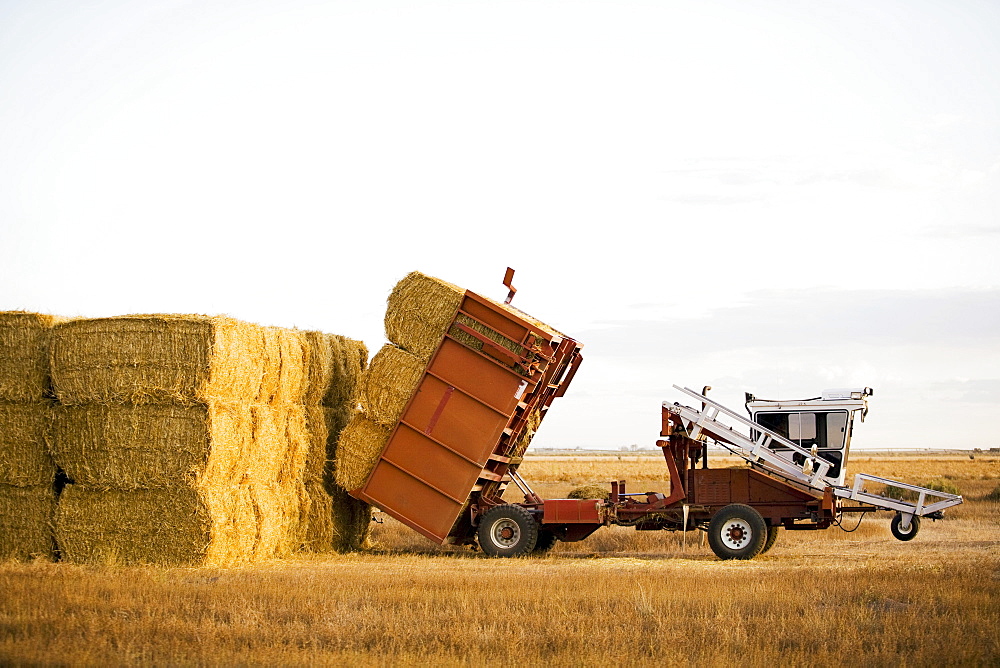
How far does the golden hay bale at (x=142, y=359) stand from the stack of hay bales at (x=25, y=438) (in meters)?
0.38

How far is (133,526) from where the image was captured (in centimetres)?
1531

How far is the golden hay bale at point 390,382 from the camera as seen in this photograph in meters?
17.5

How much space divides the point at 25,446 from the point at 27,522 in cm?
106

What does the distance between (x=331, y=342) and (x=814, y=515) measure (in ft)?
27.9

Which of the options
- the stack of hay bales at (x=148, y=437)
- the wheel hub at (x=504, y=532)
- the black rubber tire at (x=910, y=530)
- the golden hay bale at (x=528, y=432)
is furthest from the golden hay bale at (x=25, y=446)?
the black rubber tire at (x=910, y=530)

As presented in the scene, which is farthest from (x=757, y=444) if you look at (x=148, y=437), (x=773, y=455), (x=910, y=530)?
(x=148, y=437)

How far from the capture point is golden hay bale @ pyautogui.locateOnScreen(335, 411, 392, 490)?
17.8 m

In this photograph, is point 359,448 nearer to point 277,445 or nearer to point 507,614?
point 277,445

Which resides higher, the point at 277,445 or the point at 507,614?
the point at 277,445

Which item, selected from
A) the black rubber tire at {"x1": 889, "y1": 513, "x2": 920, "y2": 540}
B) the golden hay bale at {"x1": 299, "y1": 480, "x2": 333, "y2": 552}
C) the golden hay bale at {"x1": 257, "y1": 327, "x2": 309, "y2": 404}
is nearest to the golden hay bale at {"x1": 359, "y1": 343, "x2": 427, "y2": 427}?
the golden hay bale at {"x1": 257, "y1": 327, "x2": 309, "y2": 404}

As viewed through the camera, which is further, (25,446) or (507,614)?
(25,446)

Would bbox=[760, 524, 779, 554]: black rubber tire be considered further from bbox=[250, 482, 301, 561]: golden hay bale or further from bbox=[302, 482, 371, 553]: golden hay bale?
bbox=[250, 482, 301, 561]: golden hay bale

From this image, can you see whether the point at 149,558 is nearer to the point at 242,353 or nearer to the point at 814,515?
the point at 242,353

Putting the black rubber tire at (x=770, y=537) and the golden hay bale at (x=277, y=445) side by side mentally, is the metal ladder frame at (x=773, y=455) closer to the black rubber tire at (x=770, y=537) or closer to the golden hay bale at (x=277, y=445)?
the black rubber tire at (x=770, y=537)
